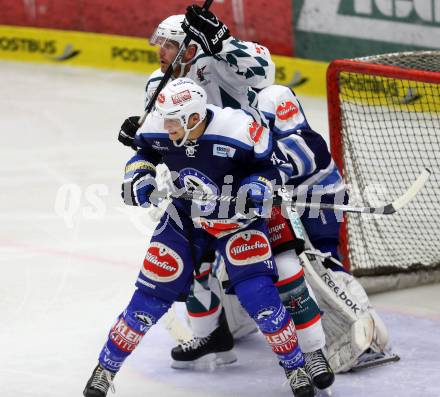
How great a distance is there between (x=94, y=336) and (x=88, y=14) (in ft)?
17.7

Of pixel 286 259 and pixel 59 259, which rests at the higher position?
pixel 286 259

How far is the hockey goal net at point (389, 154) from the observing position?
225 inches

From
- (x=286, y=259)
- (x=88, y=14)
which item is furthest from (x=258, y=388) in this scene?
(x=88, y=14)

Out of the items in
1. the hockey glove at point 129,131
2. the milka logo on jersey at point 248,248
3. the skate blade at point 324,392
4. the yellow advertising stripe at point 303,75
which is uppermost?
the hockey glove at point 129,131

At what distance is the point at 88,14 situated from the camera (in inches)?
410

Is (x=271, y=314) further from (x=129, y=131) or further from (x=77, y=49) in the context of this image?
(x=77, y=49)

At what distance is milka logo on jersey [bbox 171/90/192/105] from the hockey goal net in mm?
1314

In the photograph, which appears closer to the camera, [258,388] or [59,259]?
[258,388]

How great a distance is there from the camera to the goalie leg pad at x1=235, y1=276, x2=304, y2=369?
451 cm

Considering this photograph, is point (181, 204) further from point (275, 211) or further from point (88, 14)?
point (88, 14)

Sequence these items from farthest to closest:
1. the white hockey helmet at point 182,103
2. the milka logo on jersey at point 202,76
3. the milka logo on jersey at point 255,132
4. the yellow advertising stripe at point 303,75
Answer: the yellow advertising stripe at point 303,75
the milka logo on jersey at point 202,76
the milka logo on jersey at point 255,132
the white hockey helmet at point 182,103

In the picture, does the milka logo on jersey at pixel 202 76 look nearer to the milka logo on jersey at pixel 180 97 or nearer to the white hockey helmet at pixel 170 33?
the white hockey helmet at pixel 170 33

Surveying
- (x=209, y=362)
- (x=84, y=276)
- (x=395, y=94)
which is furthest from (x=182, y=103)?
(x=395, y=94)

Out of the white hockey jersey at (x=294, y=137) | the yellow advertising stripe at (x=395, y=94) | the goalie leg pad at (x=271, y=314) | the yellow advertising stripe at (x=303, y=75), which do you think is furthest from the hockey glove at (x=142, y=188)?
the yellow advertising stripe at (x=303, y=75)
